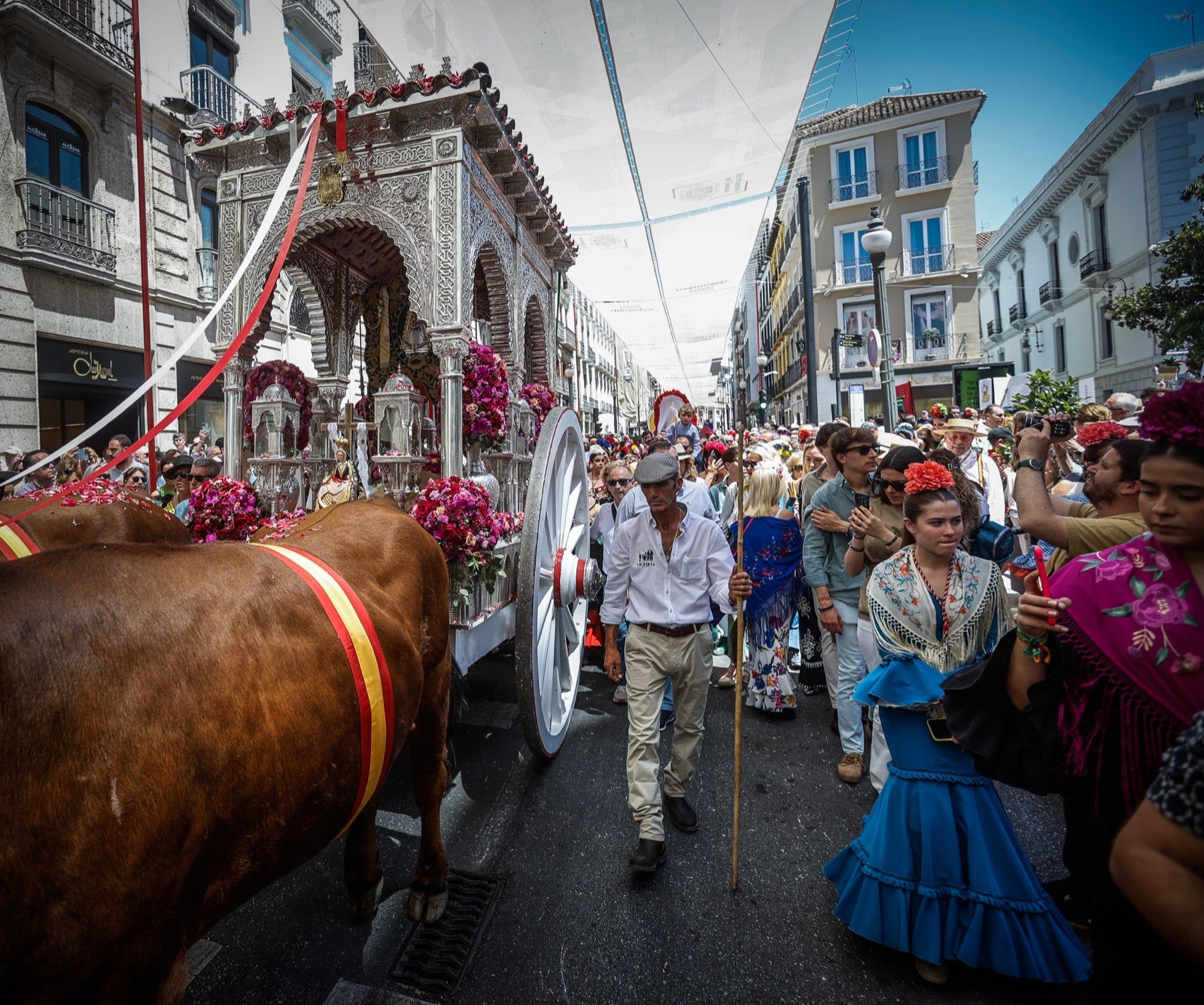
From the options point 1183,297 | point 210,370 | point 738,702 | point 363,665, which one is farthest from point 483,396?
point 1183,297

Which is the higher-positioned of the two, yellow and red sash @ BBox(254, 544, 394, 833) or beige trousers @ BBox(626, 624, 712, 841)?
yellow and red sash @ BBox(254, 544, 394, 833)

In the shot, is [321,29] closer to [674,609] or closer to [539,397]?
[539,397]

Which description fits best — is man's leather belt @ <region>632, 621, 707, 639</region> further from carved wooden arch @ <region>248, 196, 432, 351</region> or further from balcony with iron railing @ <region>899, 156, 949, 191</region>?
balcony with iron railing @ <region>899, 156, 949, 191</region>

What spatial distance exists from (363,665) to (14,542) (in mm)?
1855

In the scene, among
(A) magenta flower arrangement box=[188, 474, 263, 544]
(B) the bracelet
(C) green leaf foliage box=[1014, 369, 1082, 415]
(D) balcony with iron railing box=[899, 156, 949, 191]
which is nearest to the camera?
(B) the bracelet

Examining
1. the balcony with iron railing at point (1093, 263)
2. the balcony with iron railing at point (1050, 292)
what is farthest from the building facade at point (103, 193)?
the balcony with iron railing at point (1050, 292)

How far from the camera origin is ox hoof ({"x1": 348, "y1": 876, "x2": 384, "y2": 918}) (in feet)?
7.52

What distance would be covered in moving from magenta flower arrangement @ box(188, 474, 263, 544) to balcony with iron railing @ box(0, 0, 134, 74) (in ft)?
32.7

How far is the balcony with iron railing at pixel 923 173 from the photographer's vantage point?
2328 centimetres

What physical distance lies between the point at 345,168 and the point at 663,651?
14.5ft

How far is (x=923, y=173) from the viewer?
77.1 ft

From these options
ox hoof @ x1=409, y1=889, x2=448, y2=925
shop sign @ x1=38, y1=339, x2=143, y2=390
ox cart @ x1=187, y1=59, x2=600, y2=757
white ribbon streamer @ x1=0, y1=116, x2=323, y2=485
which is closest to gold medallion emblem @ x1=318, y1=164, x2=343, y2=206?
ox cart @ x1=187, y1=59, x2=600, y2=757

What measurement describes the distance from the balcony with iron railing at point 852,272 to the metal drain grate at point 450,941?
27544 millimetres

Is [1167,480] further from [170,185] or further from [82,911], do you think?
[170,185]
